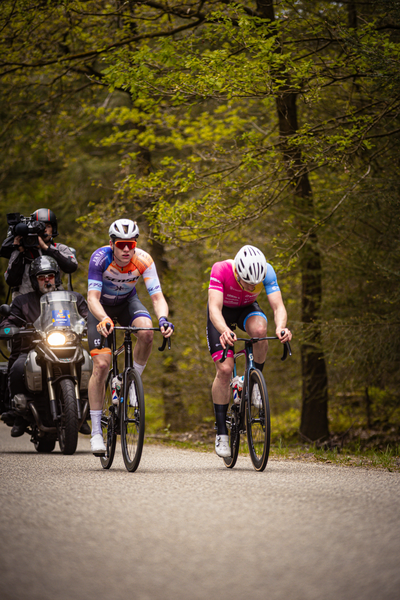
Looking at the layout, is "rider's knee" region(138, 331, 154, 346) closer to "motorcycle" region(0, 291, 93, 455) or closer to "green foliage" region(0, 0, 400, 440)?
"motorcycle" region(0, 291, 93, 455)

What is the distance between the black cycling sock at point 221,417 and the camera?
689 centimetres

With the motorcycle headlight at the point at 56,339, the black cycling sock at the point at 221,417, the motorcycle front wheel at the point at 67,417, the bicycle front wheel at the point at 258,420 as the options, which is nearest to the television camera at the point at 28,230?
the motorcycle headlight at the point at 56,339

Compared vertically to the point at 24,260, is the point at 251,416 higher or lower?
lower

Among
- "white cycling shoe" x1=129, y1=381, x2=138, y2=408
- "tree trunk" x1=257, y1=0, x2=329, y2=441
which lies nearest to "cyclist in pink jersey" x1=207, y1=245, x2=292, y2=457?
"white cycling shoe" x1=129, y1=381, x2=138, y2=408

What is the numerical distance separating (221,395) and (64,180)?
13.6 metres

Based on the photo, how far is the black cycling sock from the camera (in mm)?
6891

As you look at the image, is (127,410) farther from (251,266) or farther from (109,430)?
(251,266)

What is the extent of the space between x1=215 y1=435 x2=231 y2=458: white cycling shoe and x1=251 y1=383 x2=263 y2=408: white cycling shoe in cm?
67

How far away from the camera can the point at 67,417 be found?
7738 mm

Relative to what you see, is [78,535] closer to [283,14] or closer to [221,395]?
[221,395]

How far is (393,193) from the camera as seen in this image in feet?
32.0

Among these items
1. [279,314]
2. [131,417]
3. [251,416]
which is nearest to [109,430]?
[131,417]

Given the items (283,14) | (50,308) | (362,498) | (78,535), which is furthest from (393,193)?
(78,535)

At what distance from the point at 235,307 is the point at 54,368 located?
2.54 m
